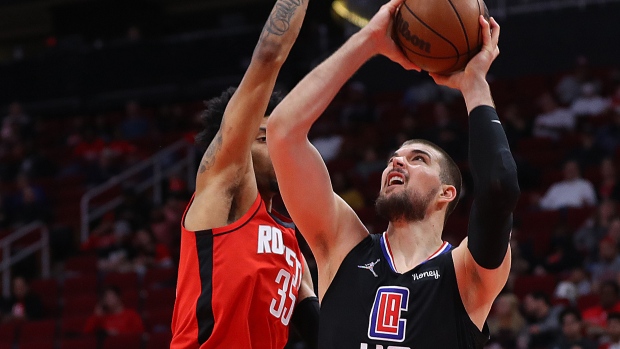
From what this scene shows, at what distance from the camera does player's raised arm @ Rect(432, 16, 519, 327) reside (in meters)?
2.71

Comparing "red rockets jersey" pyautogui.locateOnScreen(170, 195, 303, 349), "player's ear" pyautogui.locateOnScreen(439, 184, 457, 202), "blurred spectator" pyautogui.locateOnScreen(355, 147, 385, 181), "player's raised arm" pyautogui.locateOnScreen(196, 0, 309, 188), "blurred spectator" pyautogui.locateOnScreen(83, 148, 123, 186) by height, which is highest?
"player's raised arm" pyautogui.locateOnScreen(196, 0, 309, 188)

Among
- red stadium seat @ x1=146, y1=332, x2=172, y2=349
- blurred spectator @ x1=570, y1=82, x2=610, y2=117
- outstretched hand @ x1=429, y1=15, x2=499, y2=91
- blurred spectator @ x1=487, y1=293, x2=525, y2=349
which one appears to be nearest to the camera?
outstretched hand @ x1=429, y1=15, x2=499, y2=91

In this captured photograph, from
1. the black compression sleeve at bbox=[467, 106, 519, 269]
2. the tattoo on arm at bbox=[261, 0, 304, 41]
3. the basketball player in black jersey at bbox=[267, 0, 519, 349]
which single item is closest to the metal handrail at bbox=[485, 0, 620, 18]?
the tattoo on arm at bbox=[261, 0, 304, 41]

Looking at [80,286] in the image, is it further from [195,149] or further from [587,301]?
[587,301]

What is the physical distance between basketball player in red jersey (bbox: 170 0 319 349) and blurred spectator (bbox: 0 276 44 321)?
8.74 metres

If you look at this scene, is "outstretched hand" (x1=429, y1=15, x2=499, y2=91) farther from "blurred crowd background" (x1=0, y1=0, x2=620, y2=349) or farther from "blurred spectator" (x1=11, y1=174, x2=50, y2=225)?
"blurred spectator" (x1=11, y1=174, x2=50, y2=225)

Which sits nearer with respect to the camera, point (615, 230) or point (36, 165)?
point (615, 230)

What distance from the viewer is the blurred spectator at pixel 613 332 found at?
7.77 metres

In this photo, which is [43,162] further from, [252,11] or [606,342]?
[606,342]

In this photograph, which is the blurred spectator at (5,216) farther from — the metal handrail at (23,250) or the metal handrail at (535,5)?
the metal handrail at (535,5)

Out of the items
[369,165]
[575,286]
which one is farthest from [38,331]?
[575,286]

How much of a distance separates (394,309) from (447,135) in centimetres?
930

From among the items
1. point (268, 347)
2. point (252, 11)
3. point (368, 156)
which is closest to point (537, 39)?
point (368, 156)

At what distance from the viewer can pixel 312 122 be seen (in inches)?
123
